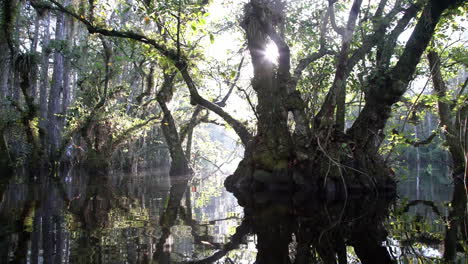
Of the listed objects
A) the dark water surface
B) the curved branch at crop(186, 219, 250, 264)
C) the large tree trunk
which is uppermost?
the large tree trunk

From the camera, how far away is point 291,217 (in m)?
5.86

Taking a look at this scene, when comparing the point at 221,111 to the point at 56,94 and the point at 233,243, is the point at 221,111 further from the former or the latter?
the point at 56,94

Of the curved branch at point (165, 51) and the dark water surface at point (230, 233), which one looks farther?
the curved branch at point (165, 51)

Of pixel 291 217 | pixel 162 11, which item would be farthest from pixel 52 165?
pixel 291 217

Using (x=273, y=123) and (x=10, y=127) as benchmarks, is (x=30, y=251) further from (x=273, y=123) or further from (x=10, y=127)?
(x=10, y=127)

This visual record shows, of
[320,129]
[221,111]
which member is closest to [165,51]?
[221,111]

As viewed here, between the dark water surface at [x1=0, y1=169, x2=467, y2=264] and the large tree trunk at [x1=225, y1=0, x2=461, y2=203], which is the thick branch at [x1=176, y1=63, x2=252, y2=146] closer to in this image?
the large tree trunk at [x1=225, y1=0, x2=461, y2=203]

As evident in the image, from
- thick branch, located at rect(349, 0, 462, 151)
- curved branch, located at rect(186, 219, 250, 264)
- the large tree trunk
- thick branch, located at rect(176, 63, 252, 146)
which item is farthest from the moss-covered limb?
curved branch, located at rect(186, 219, 250, 264)

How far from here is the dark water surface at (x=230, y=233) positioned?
370cm

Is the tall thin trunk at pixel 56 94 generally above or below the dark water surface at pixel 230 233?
above

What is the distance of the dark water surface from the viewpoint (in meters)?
3.70

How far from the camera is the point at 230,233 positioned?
517cm

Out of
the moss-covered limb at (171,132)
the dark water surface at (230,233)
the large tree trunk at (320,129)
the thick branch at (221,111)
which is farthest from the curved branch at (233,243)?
the moss-covered limb at (171,132)

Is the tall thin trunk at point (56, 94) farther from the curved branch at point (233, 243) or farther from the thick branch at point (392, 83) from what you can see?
the curved branch at point (233, 243)
